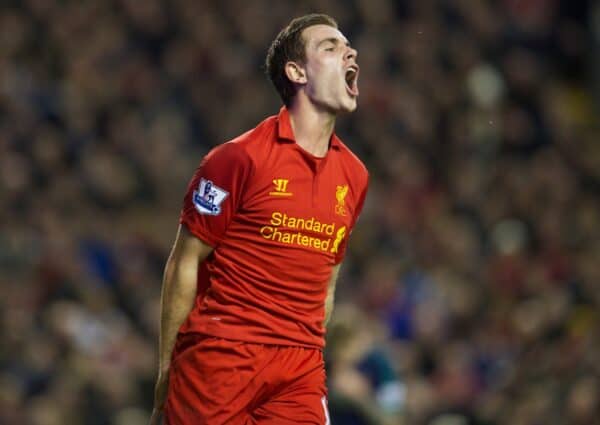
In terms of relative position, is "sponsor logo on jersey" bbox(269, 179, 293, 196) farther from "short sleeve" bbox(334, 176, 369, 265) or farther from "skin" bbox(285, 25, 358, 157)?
"short sleeve" bbox(334, 176, 369, 265)

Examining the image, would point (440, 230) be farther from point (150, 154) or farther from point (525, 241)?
point (150, 154)

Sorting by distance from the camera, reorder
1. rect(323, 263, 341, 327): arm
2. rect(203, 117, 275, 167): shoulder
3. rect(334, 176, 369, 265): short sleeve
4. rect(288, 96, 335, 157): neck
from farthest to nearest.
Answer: rect(323, 263, 341, 327): arm → rect(334, 176, 369, 265): short sleeve → rect(288, 96, 335, 157): neck → rect(203, 117, 275, 167): shoulder

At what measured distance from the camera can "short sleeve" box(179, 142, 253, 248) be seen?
5129 mm

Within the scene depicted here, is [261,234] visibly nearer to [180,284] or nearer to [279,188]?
[279,188]

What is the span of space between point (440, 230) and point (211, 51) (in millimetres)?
3067

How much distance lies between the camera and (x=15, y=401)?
10227 millimetres

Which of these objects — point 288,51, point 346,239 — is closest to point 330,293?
point 346,239

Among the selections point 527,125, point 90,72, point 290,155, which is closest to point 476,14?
point 527,125

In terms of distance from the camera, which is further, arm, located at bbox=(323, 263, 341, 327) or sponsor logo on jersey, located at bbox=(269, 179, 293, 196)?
arm, located at bbox=(323, 263, 341, 327)

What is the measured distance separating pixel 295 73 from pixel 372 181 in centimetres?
724

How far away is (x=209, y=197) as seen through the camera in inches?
202

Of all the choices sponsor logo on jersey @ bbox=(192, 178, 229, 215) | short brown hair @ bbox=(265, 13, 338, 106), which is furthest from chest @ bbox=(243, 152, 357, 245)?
short brown hair @ bbox=(265, 13, 338, 106)

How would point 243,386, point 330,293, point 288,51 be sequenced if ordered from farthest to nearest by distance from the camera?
point 330,293
point 288,51
point 243,386

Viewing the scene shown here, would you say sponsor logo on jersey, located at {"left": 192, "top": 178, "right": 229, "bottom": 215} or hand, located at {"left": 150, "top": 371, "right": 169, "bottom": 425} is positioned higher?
sponsor logo on jersey, located at {"left": 192, "top": 178, "right": 229, "bottom": 215}
